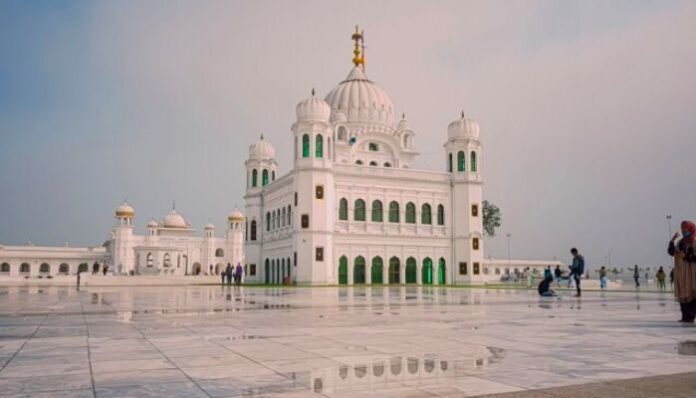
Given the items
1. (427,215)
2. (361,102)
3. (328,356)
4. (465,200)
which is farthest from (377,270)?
(328,356)

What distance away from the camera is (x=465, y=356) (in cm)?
632

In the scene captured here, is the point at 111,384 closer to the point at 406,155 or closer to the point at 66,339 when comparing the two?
the point at 66,339

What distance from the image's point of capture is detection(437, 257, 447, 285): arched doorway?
50.1m

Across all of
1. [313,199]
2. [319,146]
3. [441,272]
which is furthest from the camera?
[441,272]

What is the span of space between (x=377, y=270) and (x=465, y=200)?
9.55 m

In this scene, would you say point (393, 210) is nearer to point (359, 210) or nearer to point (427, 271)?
point (359, 210)

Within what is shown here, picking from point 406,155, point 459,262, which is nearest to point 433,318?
point 459,262

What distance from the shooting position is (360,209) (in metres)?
48.2

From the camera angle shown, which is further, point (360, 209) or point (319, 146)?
point (360, 209)

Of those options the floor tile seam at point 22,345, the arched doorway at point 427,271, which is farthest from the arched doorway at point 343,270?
the floor tile seam at point 22,345

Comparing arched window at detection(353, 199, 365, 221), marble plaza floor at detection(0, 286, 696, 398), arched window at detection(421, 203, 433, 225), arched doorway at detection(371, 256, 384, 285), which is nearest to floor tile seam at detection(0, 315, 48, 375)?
marble plaza floor at detection(0, 286, 696, 398)

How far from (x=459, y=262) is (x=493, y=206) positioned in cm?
1820

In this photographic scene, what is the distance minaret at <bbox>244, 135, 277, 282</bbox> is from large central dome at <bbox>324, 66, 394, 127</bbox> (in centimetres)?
716

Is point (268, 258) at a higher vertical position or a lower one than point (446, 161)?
lower
